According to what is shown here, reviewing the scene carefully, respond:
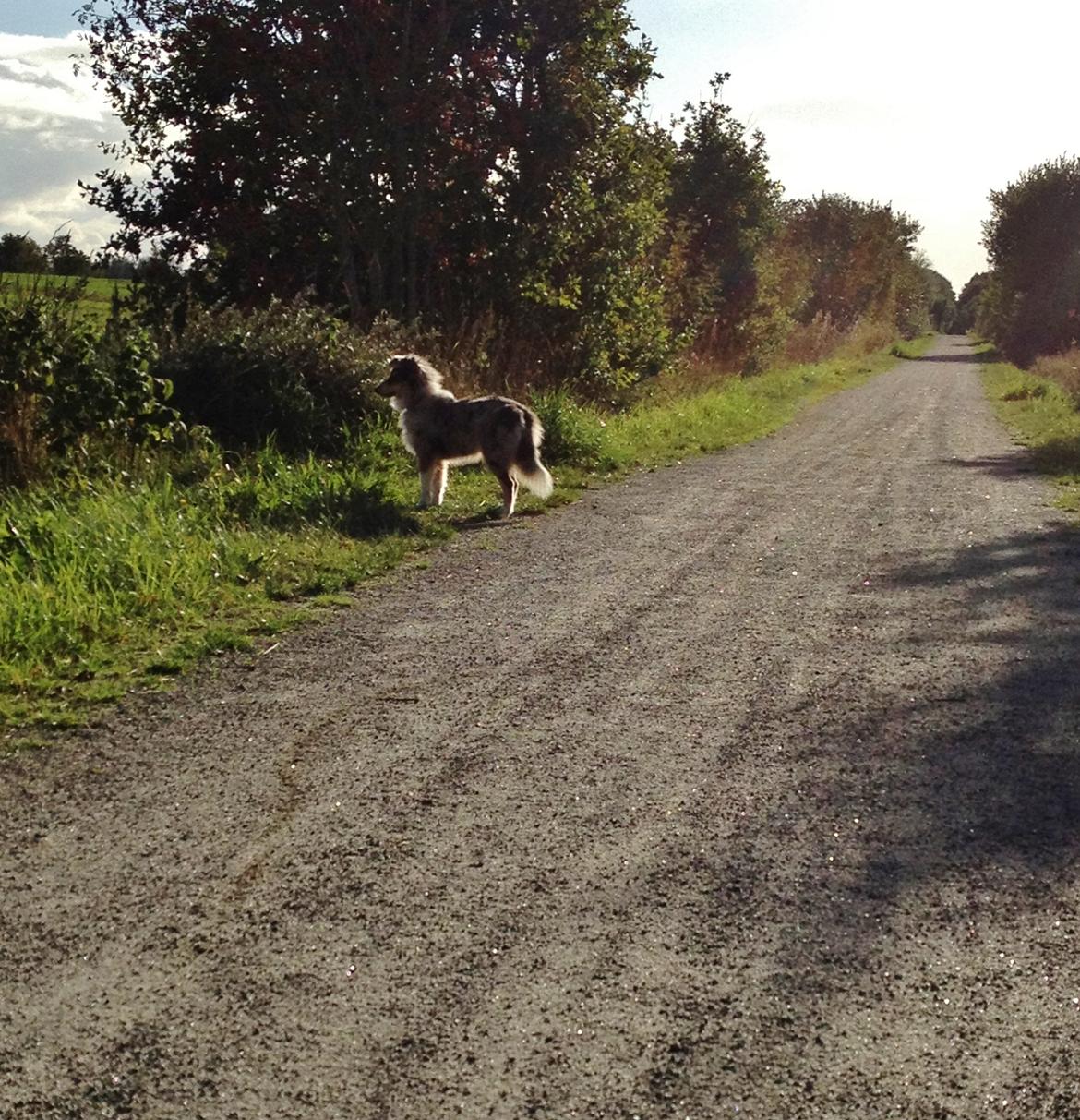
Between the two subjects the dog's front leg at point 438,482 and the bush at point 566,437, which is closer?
the dog's front leg at point 438,482

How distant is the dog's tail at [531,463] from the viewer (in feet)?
36.6

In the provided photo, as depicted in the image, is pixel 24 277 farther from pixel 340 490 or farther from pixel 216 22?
pixel 216 22

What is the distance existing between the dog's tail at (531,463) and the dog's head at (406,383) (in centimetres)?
93

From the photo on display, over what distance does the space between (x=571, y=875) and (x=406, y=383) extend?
8041 mm

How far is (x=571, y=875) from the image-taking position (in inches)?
156

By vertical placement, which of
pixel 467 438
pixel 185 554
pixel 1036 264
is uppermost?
pixel 1036 264

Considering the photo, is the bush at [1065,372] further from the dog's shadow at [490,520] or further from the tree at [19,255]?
the tree at [19,255]

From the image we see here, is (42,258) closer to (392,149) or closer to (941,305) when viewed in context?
(392,149)

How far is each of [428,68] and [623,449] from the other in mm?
5770

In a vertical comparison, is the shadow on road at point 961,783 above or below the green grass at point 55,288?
below

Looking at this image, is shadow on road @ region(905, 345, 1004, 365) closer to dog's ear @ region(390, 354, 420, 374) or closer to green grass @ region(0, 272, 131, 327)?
dog's ear @ region(390, 354, 420, 374)

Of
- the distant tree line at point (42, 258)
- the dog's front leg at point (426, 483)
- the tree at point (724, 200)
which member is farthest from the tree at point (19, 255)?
the tree at point (724, 200)

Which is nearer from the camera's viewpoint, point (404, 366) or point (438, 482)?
point (438, 482)

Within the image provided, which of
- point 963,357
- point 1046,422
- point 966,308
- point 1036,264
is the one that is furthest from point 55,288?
point 966,308
